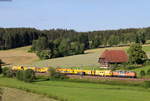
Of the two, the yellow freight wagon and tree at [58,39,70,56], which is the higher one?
tree at [58,39,70,56]


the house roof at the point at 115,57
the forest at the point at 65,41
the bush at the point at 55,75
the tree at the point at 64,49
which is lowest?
the bush at the point at 55,75

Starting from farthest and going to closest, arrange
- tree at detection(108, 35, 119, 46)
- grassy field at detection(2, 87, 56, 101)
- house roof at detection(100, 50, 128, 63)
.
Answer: tree at detection(108, 35, 119, 46) → house roof at detection(100, 50, 128, 63) → grassy field at detection(2, 87, 56, 101)

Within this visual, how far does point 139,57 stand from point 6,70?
30.4m

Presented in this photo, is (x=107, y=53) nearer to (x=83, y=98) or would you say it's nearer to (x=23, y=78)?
(x=23, y=78)

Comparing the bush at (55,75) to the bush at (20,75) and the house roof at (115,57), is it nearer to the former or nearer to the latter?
the bush at (20,75)

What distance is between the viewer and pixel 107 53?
76250 mm

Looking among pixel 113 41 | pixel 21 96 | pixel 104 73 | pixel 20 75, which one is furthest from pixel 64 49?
pixel 21 96

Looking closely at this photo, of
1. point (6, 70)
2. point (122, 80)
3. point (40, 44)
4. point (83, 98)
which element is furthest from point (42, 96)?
point (40, 44)

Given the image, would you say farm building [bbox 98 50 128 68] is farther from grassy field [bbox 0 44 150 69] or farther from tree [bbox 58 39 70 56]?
tree [bbox 58 39 70 56]

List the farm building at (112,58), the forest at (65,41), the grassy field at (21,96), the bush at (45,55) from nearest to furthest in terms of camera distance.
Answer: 1. the grassy field at (21,96)
2. the farm building at (112,58)
3. the bush at (45,55)
4. the forest at (65,41)

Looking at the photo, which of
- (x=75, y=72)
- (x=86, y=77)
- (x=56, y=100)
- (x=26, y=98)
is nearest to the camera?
(x=56, y=100)

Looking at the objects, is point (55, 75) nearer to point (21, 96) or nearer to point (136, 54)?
point (21, 96)

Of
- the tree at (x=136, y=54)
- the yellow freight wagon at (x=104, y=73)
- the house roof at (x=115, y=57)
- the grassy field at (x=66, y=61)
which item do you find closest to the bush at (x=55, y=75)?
the yellow freight wagon at (x=104, y=73)

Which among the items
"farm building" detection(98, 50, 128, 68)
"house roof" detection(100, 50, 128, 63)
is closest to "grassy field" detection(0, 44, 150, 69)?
"farm building" detection(98, 50, 128, 68)
